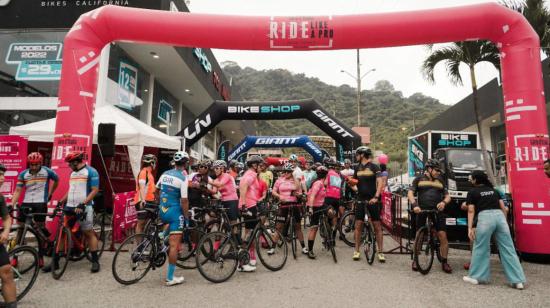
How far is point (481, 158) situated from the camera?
10719 mm

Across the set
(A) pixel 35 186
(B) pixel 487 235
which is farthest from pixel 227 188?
(B) pixel 487 235

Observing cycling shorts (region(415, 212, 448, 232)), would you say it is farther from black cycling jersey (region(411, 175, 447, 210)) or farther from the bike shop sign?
the bike shop sign

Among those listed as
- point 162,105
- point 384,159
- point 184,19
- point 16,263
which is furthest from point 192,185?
point 162,105

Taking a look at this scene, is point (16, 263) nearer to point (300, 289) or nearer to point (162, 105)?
point (300, 289)

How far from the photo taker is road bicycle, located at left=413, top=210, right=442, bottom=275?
593 centimetres

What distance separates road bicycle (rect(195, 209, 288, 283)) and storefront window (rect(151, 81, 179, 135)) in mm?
12868

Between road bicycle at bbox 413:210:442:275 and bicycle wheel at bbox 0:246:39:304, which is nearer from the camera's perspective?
bicycle wheel at bbox 0:246:39:304

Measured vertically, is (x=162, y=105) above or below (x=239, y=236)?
above

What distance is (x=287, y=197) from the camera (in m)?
6.99

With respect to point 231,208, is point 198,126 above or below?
above

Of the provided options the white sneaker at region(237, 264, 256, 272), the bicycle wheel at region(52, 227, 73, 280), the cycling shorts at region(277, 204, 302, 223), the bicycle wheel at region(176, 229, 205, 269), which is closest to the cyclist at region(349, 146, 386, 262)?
the cycling shorts at region(277, 204, 302, 223)

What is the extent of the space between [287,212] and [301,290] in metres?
2.31

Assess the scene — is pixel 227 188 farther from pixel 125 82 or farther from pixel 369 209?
pixel 125 82

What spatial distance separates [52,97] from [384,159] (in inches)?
484
